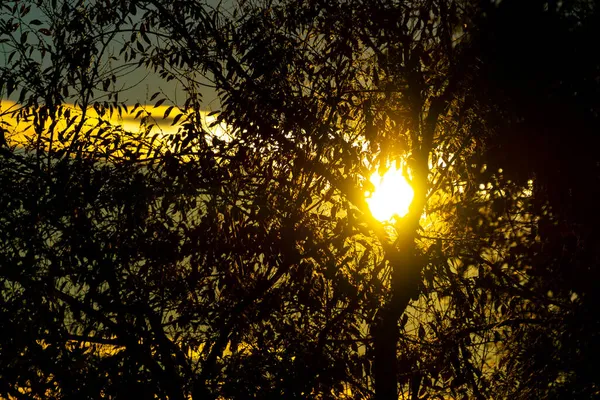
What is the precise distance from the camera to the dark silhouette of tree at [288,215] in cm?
512

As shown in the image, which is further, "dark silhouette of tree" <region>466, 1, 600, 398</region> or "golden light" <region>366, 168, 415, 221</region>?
"golden light" <region>366, 168, 415, 221</region>

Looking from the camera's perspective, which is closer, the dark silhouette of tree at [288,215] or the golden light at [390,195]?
the dark silhouette of tree at [288,215]

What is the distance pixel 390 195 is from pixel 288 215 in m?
1.29

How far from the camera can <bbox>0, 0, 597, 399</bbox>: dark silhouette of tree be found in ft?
16.8

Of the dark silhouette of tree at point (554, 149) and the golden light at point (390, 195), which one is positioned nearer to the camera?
the dark silhouette of tree at point (554, 149)

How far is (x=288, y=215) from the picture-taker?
5539 millimetres

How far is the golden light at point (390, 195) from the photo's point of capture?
20.0 feet

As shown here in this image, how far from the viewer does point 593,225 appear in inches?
225

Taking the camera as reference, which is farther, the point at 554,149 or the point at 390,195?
the point at 390,195

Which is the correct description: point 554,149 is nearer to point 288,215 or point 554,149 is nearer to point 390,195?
point 390,195

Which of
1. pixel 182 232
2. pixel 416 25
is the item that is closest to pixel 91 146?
pixel 182 232

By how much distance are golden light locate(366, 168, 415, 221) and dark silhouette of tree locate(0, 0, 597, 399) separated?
0.16 meters

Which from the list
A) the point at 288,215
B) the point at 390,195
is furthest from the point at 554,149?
the point at 288,215

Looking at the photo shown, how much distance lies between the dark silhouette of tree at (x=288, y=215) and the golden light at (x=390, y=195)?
160 mm
